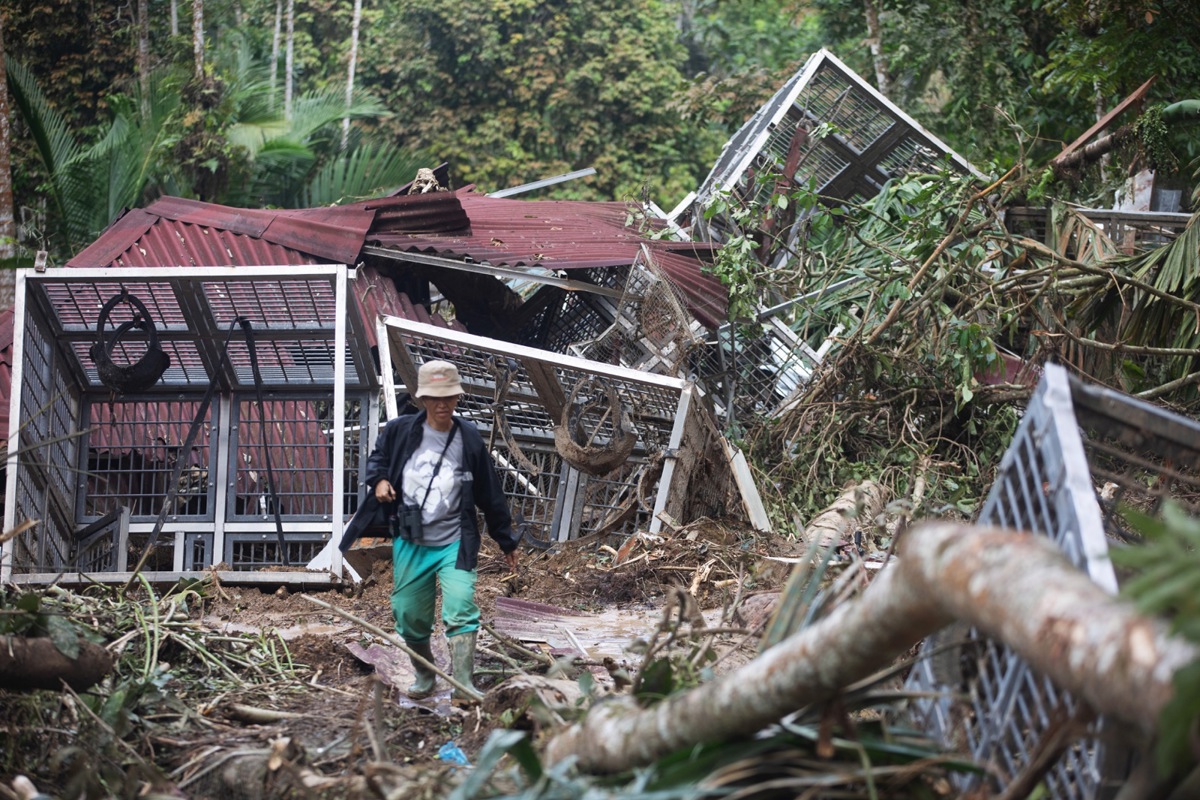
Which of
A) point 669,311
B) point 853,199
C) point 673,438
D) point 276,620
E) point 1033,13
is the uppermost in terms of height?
point 1033,13

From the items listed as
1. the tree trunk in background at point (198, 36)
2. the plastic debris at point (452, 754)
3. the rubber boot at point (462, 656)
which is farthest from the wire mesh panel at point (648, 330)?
the tree trunk in background at point (198, 36)

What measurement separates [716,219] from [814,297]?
9.42ft

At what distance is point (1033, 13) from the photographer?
13781 millimetres

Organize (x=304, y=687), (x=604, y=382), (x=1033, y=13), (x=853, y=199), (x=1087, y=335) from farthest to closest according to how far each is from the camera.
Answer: (x=1033, y=13), (x=853, y=199), (x=1087, y=335), (x=604, y=382), (x=304, y=687)

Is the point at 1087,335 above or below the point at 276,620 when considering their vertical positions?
above

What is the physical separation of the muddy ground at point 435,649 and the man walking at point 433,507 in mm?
211

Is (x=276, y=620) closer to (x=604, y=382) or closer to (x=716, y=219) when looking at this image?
(x=604, y=382)

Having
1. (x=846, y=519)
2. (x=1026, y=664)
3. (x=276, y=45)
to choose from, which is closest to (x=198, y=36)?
(x=276, y=45)

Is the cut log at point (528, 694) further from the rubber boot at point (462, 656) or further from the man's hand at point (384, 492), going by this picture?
A: the man's hand at point (384, 492)

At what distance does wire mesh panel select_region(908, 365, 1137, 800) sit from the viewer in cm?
241

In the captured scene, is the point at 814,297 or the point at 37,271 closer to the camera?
the point at 37,271

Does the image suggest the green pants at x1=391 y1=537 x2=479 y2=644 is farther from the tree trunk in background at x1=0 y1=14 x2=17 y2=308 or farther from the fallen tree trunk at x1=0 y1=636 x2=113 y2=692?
the tree trunk in background at x1=0 y1=14 x2=17 y2=308

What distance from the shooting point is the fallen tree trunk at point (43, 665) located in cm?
387

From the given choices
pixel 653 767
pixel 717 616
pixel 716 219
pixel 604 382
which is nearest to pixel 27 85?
pixel 716 219
